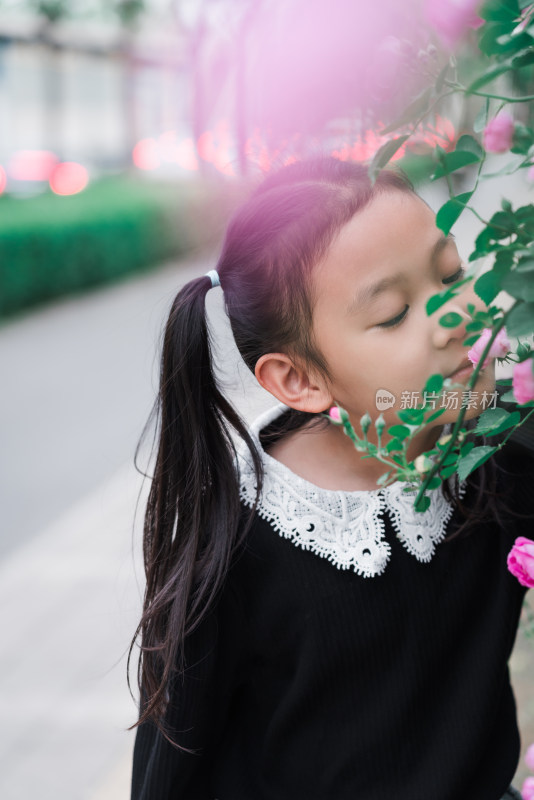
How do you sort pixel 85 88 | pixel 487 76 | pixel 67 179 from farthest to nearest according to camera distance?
pixel 85 88
pixel 67 179
pixel 487 76

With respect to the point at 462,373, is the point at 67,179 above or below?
below

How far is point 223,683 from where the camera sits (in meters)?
1.22

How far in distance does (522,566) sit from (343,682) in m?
0.41

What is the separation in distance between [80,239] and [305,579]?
781 centimetres

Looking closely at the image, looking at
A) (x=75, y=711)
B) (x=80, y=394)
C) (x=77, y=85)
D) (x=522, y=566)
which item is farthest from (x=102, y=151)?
(x=522, y=566)

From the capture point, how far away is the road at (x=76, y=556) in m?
2.34

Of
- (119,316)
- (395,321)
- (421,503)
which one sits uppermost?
(395,321)

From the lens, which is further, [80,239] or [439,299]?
[80,239]

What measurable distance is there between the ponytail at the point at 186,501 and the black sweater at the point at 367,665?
4 cm

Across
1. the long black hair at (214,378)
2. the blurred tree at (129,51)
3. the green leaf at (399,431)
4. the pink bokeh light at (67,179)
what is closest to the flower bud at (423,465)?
the green leaf at (399,431)

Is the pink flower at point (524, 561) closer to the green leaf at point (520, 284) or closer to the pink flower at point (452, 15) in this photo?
the green leaf at point (520, 284)

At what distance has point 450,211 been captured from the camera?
66cm

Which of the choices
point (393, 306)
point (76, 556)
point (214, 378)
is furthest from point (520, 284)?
point (76, 556)

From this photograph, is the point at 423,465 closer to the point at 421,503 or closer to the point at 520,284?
the point at 421,503
